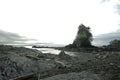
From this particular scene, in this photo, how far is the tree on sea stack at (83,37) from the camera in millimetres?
84500

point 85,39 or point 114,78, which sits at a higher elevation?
point 85,39

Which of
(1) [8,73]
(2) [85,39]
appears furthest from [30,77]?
(2) [85,39]

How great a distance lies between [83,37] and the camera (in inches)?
3322

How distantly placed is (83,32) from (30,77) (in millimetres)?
70786

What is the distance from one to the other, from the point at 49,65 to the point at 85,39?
62.2 m

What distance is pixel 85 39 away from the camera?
84750mm

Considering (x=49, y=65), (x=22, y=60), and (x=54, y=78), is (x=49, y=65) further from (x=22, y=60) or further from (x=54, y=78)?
(x=54, y=78)

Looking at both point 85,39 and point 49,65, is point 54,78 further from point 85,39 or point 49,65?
point 85,39

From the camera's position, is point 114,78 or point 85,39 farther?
point 85,39

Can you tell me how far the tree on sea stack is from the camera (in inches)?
3327

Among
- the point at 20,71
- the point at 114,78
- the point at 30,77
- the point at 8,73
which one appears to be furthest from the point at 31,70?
the point at 114,78

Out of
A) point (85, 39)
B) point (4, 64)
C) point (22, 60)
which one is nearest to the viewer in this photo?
point (4, 64)

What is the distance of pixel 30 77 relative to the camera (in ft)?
53.2

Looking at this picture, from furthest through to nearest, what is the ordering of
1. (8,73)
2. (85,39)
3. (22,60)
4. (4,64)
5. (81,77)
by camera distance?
1. (85,39)
2. (22,60)
3. (4,64)
4. (8,73)
5. (81,77)
